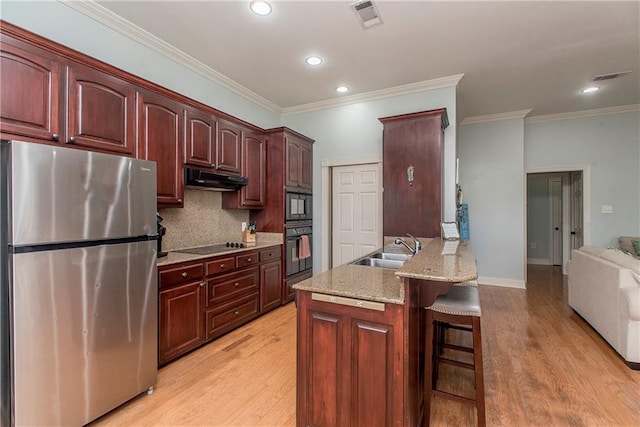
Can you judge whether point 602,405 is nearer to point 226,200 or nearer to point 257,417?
point 257,417

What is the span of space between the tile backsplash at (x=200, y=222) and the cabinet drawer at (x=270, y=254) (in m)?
0.56

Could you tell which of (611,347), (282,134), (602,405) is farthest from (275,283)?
(611,347)

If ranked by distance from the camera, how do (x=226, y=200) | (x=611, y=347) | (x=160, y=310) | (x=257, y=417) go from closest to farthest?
(x=257, y=417) → (x=160, y=310) → (x=611, y=347) → (x=226, y=200)

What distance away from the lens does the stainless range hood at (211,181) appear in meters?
2.85

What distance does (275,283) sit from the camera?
152 inches

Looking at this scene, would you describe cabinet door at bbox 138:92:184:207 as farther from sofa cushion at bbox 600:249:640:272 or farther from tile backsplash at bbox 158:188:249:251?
sofa cushion at bbox 600:249:640:272

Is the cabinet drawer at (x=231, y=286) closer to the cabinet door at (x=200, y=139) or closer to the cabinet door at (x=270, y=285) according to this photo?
the cabinet door at (x=270, y=285)

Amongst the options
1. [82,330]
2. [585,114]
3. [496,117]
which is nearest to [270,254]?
[82,330]

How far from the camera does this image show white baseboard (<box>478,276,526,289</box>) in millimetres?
4988

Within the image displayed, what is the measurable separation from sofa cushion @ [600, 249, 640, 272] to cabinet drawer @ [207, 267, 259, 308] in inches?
145

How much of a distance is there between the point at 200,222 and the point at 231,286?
88cm

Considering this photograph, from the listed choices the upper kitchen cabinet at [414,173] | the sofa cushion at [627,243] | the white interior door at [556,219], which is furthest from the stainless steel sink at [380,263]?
the white interior door at [556,219]

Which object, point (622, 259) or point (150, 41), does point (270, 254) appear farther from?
point (622, 259)

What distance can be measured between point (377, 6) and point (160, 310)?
308 cm
